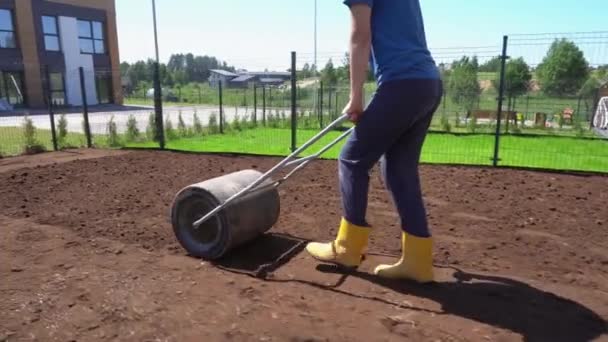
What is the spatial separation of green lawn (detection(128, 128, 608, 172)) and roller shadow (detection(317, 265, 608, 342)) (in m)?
5.51

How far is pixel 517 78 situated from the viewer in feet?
40.0

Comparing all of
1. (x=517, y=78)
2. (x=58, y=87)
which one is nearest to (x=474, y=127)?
(x=517, y=78)

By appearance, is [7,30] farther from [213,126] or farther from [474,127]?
[474,127]

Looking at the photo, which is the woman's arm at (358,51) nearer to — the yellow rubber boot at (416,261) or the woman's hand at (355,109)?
the woman's hand at (355,109)

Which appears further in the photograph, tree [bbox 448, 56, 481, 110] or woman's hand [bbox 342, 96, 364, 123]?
tree [bbox 448, 56, 481, 110]

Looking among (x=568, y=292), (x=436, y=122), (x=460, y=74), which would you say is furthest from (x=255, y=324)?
(x=436, y=122)

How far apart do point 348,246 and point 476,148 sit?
873 centimetres

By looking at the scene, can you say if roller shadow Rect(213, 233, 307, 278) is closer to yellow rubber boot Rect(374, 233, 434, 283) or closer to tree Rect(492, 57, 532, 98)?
yellow rubber boot Rect(374, 233, 434, 283)

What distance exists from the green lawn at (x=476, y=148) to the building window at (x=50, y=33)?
23.6 meters

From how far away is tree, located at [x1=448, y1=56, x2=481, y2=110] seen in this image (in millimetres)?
14961

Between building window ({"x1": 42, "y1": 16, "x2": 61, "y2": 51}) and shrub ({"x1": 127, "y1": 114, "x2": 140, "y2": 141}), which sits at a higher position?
building window ({"x1": 42, "y1": 16, "x2": 61, "y2": 51})

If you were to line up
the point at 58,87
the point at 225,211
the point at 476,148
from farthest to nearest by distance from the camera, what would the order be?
the point at 58,87 < the point at 476,148 < the point at 225,211

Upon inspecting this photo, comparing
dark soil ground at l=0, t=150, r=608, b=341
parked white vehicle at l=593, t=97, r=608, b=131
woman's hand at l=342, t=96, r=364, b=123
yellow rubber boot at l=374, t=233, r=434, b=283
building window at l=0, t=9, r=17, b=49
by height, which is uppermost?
building window at l=0, t=9, r=17, b=49

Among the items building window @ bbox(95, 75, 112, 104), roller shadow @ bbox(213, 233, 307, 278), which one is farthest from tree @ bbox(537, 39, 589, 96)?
building window @ bbox(95, 75, 112, 104)
